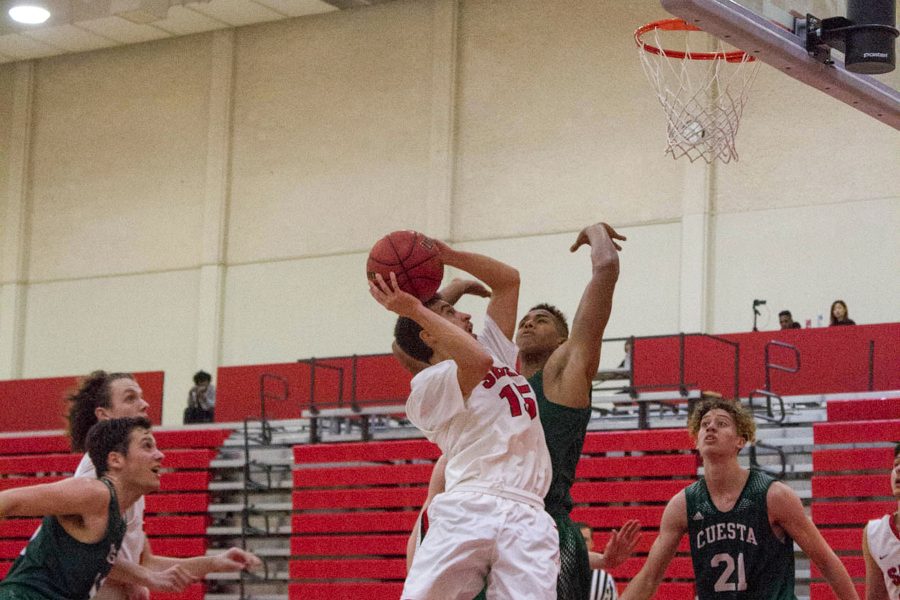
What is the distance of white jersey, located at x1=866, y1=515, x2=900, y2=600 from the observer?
6383 millimetres

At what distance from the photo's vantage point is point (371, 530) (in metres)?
13.0

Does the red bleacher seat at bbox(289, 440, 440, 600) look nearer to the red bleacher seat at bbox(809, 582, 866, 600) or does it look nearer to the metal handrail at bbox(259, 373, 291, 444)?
the metal handrail at bbox(259, 373, 291, 444)

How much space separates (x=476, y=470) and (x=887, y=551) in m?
2.70

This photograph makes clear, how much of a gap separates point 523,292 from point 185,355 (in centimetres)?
506

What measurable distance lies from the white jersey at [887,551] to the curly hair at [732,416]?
2.79ft

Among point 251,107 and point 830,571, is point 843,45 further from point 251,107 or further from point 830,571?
point 251,107

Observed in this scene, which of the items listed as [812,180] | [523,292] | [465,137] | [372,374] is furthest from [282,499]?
[812,180]

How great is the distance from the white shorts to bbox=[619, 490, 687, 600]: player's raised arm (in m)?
1.47

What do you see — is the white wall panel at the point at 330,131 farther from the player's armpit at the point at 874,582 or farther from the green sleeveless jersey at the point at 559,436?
the green sleeveless jersey at the point at 559,436

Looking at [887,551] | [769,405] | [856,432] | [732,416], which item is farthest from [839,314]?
[732,416]

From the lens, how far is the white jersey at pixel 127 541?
5723 millimetres

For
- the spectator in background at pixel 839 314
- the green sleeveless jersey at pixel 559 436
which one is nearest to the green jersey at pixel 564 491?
the green sleeveless jersey at pixel 559 436

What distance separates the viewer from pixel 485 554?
4543mm

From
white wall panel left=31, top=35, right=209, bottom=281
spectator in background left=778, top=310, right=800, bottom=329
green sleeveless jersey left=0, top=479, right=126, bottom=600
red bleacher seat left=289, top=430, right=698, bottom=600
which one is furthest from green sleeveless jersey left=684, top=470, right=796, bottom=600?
white wall panel left=31, top=35, right=209, bottom=281
